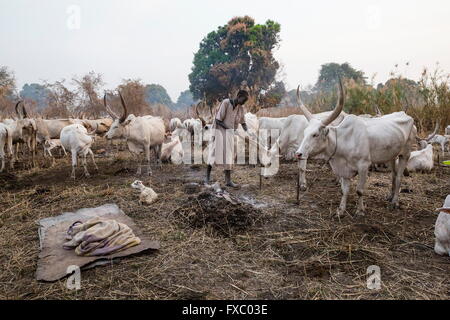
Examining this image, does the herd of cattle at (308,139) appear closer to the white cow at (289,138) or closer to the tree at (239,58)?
the white cow at (289,138)

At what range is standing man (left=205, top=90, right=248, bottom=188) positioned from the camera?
5816 millimetres

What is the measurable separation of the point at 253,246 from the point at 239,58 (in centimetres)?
2421

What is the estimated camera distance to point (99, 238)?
3.34 meters

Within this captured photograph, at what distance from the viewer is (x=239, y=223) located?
4133 millimetres

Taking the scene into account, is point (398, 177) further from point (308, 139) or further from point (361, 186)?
point (308, 139)

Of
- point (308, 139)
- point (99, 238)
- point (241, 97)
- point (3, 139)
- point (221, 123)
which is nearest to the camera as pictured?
point (99, 238)

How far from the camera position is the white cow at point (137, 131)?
23.0ft

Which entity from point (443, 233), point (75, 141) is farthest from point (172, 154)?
point (443, 233)

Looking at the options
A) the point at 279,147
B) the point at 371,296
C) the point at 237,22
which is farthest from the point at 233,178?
the point at 237,22

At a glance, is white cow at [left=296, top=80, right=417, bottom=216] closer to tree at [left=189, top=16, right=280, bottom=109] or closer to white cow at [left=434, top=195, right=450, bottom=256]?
white cow at [left=434, top=195, right=450, bottom=256]

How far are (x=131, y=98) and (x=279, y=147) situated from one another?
15.2 m

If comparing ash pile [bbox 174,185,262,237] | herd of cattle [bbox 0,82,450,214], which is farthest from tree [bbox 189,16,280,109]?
ash pile [bbox 174,185,262,237]
